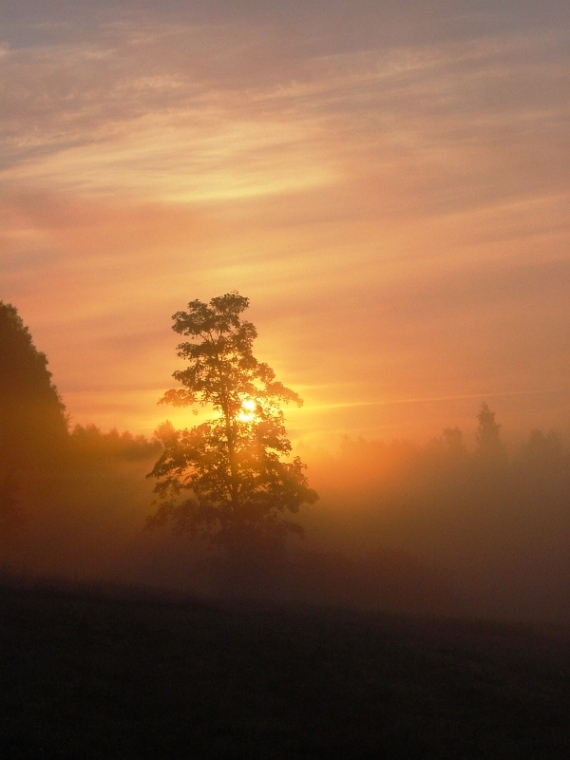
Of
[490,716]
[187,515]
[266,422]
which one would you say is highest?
[266,422]

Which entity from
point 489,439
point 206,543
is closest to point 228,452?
point 206,543

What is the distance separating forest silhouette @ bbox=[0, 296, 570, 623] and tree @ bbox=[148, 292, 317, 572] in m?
0.81

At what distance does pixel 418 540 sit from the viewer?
62125 millimetres

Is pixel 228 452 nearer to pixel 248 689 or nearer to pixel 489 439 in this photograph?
pixel 248 689

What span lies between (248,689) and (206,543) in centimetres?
3374

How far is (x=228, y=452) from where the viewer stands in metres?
37.5

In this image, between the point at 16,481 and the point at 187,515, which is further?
the point at 16,481

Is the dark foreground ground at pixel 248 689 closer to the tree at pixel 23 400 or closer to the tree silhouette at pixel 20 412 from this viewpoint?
the tree silhouette at pixel 20 412

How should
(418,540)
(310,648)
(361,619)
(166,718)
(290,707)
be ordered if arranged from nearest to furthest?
(166,718) < (290,707) < (310,648) < (361,619) < (418,540)

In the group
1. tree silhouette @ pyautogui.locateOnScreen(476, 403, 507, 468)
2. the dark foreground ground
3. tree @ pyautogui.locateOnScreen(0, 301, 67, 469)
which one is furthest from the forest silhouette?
tree silhouette @ pyautogui.locateOnScreen(476, 403, 507, 468)

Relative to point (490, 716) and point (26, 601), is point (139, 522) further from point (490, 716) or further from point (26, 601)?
point (490, 716)

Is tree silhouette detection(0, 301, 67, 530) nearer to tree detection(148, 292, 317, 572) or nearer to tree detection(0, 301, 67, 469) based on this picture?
tree detection(0, 301, 67, 469)

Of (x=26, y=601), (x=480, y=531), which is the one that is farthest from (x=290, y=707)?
(x=480, y=531)

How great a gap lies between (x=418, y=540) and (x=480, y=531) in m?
10.3
